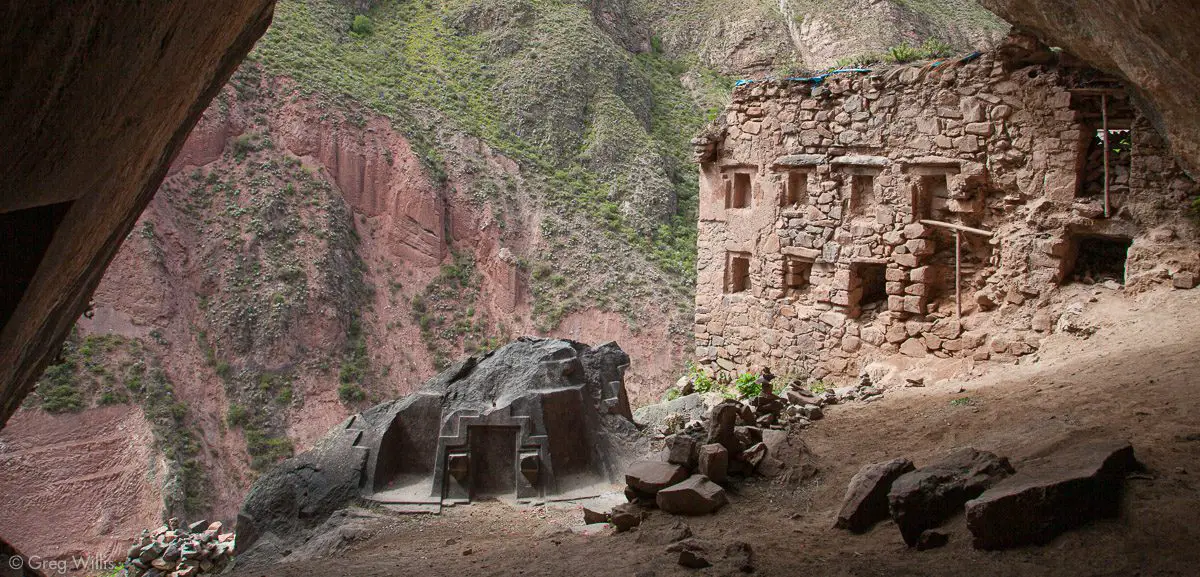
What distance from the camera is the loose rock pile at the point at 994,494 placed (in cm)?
370

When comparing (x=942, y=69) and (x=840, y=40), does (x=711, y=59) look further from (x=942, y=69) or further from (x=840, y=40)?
(x=942, y=69)

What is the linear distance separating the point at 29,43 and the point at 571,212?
28123 millimetres

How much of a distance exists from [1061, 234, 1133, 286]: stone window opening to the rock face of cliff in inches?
60.1

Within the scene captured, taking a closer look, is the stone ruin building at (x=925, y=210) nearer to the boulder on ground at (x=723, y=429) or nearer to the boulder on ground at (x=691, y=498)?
the boulder on ground at (x=723, y=429)

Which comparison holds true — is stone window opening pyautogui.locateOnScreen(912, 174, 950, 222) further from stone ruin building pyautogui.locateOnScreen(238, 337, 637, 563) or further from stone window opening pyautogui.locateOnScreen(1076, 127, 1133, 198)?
stone ruin building pyautogui.locateOnScreen(238, 337, 637, 563)

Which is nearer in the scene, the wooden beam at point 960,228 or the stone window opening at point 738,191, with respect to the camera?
the wooden beam at point 960,228

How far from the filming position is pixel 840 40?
1363 inches

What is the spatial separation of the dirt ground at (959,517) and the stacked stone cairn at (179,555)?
10.0ft

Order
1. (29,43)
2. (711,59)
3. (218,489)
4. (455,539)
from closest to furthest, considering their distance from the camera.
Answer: (29,43) → (455,539) → (218,489) → (711,59)

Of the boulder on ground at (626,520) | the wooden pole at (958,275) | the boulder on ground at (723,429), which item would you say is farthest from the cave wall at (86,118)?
the wooden pole at (958,275)

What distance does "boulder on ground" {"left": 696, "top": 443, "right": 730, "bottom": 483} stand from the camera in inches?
231

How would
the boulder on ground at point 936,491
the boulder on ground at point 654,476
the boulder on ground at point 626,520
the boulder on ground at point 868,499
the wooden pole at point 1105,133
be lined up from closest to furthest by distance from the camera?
1. the boulder on ground at point 936,491
2. the boulder on ground at point 868,499
3. the boulder on ground at point 626,520
4. the boulder on ground at point 654,476
5. the wooden pole at point 1105,133

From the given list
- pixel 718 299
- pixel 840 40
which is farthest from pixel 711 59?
pixel 718 299

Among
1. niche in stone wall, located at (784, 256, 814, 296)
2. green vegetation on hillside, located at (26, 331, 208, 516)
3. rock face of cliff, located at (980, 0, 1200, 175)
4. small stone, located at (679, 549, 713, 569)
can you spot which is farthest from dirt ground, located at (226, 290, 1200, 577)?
green vegetation on hillside, located at (26, 331, 208, 516)
